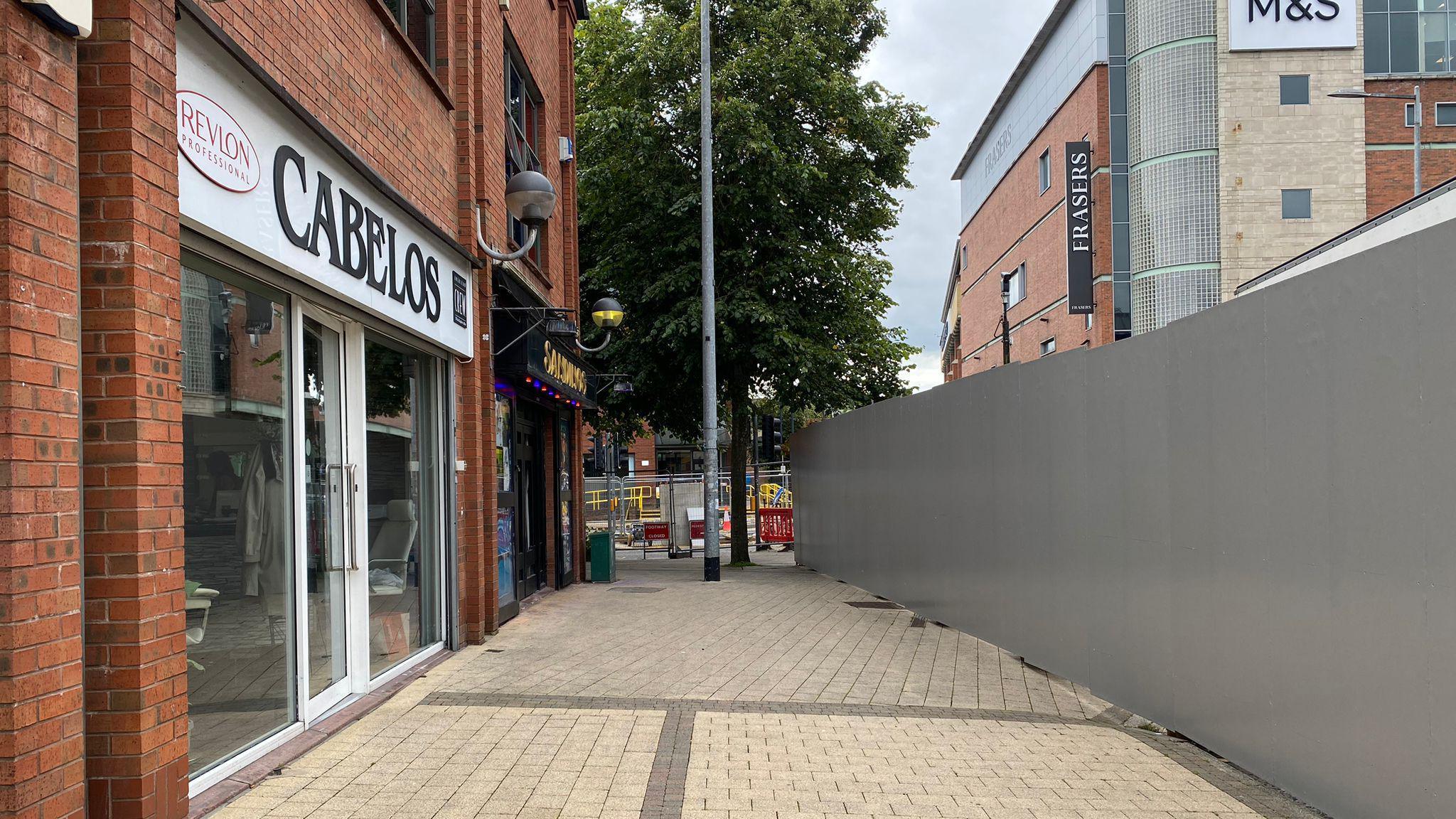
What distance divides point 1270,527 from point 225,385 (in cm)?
514

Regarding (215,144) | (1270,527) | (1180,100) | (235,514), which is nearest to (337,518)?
(235,514)

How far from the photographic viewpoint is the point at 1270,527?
5414mm

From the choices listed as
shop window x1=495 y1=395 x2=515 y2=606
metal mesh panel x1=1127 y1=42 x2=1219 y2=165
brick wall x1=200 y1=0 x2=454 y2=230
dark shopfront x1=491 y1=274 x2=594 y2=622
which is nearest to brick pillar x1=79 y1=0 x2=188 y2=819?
brick wall x1=200 y1=0 x2=454 y2=230

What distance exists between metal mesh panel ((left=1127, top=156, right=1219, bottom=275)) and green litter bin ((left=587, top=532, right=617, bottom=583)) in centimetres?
2357

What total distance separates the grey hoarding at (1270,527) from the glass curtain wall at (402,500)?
488cm

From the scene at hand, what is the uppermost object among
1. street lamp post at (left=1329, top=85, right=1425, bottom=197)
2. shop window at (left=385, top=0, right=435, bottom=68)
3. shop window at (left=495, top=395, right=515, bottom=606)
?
street lamp post at (left=1329, top=85, right=1425, bottom=197)

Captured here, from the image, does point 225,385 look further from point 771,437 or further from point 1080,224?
point 1080,224

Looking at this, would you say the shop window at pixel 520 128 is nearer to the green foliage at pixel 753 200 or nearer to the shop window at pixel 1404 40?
the green foliage at pixel 753 200

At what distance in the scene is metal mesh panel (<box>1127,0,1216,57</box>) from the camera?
111ft

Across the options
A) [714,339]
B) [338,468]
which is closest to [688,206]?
[714,339]

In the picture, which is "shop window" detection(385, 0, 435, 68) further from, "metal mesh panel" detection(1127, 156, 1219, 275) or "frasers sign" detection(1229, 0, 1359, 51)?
"frasers sign" detection(1229, 0, 1359, 51)

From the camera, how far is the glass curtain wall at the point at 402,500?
7590 mm

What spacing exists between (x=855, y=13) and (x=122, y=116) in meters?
19.1

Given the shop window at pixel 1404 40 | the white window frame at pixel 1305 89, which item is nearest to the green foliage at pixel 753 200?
the white window frame at pixel 1305 89
